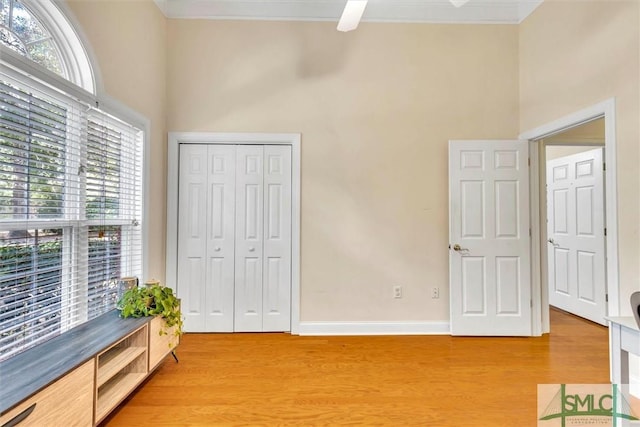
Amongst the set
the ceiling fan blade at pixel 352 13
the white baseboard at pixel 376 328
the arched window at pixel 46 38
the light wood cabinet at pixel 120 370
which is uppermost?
the ceiling fan blade at pixel 352 13

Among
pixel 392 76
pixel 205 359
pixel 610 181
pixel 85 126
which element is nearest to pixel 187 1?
pixel 85 126

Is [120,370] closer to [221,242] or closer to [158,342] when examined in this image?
[158,342]

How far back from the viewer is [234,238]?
9.37ft

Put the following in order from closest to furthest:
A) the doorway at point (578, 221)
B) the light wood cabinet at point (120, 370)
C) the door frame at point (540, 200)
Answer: the light wood cabinet at point (120, 370) < the door frame at point (540, 200) < the doorway at point (578, 221)

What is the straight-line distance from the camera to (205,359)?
231 centimetres

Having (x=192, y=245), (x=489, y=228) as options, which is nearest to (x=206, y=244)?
(x=192, y=245)

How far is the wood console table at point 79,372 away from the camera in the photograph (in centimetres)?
111

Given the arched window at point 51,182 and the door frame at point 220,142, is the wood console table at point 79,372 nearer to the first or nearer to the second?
the arched window at point 51,182

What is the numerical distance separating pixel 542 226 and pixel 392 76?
2.13 m

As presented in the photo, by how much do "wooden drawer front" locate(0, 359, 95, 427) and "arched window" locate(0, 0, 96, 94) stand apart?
5.30ft

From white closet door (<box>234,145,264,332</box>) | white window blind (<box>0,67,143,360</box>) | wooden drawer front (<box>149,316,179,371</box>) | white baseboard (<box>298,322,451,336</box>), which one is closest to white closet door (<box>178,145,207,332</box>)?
white closet door (<box>234,145,264,332</box>)

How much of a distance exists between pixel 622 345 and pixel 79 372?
276 cm

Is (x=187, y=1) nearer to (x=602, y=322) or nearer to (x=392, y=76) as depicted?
(x=392, y=76)

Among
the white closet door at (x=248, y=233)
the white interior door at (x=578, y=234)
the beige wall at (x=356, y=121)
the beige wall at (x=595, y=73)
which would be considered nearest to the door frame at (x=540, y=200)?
the beige wall at (x=595, y=73)
